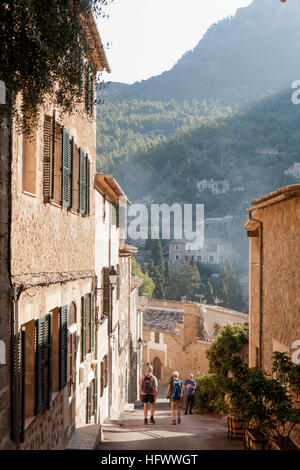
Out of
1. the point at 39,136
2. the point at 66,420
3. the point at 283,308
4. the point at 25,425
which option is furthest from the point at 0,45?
the point at 283,308

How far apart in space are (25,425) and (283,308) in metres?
5.71

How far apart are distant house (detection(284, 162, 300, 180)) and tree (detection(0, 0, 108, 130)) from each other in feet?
464

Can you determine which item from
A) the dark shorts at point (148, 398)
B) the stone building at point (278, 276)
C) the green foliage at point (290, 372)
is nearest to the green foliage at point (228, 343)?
the stone building at point (278, 276)

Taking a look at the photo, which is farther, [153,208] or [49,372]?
[153,208]

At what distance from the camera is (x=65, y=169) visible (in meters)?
8.05

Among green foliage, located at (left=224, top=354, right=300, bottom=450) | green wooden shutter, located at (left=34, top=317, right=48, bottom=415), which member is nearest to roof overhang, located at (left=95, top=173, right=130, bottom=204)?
green wooden shutter, located at (left=34, top=317, right=48, bottom=415)

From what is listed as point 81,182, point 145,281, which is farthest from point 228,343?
point 145,281

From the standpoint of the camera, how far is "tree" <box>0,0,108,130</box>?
453cm

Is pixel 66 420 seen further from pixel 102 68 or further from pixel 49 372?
pixel 102 68

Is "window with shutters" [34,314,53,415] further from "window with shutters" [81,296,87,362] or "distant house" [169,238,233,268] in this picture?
"distant house" [169,238,233,268]
